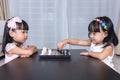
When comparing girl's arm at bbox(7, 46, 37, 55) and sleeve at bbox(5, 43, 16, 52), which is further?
sleeve at bbox(5, 43, 16, 52)

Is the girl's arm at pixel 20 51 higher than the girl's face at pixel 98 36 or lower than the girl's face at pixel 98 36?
lower

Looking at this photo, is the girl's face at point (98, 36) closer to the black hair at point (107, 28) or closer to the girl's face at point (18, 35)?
the black hair at point (107, 28)

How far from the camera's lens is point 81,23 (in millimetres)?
3895

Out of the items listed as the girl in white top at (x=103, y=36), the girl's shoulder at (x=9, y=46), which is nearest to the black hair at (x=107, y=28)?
the girl in white top at (x=103, y=36)

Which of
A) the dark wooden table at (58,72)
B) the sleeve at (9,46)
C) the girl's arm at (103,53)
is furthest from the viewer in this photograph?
the sleeve at (9,46)

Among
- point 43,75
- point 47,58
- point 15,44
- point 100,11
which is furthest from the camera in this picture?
point 100,11

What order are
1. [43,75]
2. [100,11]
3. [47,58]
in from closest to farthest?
[43,75], [47,58], [100,11]

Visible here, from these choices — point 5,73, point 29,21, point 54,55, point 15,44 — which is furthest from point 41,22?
point 5,73

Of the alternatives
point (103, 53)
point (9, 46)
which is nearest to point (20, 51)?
point (9, 46)

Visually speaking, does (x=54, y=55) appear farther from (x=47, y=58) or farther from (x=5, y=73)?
(x=5, y=73)

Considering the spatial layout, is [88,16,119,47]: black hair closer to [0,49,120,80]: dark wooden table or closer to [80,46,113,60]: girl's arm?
[80,46,113,60]: girl's arm

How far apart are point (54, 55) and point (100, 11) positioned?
2.66m

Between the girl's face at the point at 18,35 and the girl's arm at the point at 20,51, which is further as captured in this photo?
the girl's face at the point at 18,35

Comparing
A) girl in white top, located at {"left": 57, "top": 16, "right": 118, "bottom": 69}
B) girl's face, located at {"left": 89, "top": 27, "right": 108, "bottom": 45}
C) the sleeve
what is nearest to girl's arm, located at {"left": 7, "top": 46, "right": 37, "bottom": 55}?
the sleeve
